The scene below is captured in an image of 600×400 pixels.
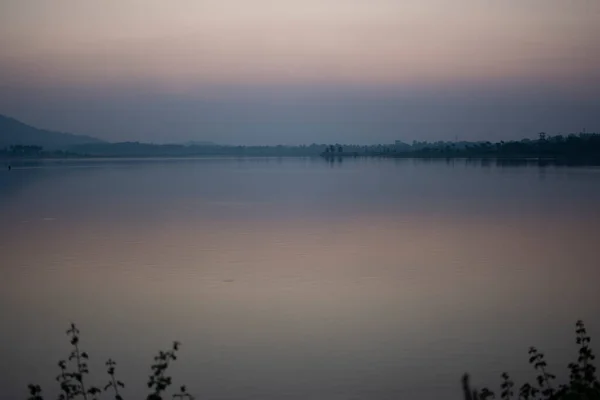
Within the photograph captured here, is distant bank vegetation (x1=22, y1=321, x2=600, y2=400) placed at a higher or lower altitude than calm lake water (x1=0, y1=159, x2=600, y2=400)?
higher

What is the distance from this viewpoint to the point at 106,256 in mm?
12805

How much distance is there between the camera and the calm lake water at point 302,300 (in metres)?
6.90

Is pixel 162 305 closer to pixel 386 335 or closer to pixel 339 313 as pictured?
pixel 339 313

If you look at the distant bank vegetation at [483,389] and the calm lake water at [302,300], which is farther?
the calm lake water at [302,300]

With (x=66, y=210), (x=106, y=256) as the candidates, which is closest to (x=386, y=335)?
(x=106, y=256)

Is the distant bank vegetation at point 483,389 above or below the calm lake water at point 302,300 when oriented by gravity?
above

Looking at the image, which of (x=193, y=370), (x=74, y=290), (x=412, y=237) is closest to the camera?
(x=193, y=370)

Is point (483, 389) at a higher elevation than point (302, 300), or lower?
higher

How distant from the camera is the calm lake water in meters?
6.90

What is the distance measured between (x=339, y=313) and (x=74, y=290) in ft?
11.7

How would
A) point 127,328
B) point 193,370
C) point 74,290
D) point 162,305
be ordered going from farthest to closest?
point 74,290 < point 162,305 < point 127,328 < point 193,370

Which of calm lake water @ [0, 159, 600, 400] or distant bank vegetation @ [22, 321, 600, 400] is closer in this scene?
distant bank vegetation @ [22, 321, 600, 400]

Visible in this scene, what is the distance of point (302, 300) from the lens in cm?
938

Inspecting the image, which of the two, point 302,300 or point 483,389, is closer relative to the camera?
point 483,389
